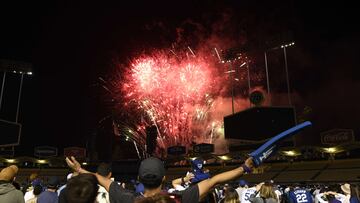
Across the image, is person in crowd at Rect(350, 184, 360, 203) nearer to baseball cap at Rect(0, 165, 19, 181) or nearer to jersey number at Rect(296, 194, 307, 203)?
jersey number at Rect(296, 194, 307, 203)

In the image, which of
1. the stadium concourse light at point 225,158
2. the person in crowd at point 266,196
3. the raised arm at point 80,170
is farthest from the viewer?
the stadium concourse light at point 225,158

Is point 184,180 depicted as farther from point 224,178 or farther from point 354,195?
point 354,195

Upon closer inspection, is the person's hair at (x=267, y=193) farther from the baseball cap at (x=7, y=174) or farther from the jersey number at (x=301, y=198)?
the baseball cap at (x=7, y=174)

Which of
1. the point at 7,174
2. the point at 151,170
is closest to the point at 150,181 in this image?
the point at 151,170

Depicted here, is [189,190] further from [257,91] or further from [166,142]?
[166,142]

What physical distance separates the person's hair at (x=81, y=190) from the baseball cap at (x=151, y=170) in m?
0.45

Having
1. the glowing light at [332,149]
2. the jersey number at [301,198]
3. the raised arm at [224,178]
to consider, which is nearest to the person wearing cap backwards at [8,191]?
the raised arm at [224,178]

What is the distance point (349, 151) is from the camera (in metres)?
34.8

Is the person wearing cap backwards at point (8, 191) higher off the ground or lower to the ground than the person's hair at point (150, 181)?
lower

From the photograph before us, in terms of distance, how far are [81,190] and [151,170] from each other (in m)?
0.63

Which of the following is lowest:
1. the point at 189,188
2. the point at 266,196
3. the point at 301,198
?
the point at 301,198

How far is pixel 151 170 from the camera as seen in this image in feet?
10.4

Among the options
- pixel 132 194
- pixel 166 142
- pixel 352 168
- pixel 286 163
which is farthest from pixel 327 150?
pixel 132 194

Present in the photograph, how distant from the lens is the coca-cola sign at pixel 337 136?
31.6 meters
